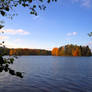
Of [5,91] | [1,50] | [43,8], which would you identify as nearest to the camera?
[43,8]

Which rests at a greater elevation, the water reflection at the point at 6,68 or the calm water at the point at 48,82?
the water reflection at the point at 6,68

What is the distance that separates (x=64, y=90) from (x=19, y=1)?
44.5 ft

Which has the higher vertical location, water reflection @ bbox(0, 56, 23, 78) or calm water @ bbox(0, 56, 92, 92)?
water reflection @ bbox(0, 56, 23, 78)

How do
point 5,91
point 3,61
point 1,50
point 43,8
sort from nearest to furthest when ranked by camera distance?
point 3,61, point 43,8, point 1,50, point 5,91

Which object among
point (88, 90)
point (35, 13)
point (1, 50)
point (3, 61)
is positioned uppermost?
point (35, 13)

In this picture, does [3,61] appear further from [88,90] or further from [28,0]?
[88,90]

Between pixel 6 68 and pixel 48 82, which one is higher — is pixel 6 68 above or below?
above

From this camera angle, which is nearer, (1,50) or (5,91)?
(1,50)

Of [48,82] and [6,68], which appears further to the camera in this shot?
[48,82]

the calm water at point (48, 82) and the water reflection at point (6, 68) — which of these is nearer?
the water reflection at point (6, 68)

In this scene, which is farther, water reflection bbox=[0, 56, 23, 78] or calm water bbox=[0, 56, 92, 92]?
calm water bbox=[0, 56, 92, 92]

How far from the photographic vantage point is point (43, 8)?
4.93 m

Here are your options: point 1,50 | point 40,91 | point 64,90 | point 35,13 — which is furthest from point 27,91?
point 35,13

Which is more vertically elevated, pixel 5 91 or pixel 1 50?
pixel 1 50
